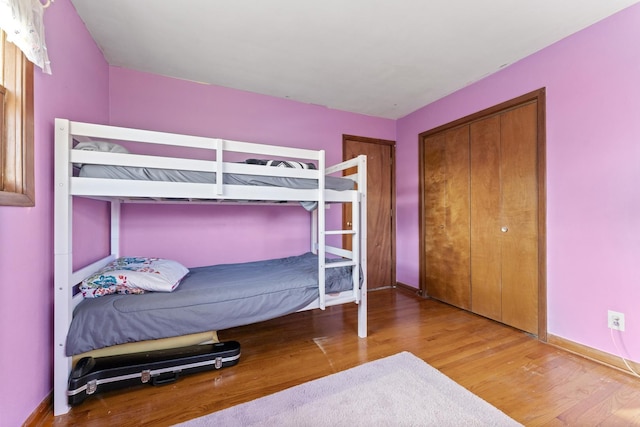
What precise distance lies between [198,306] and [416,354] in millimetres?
1548

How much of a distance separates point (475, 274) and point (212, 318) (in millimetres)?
2485

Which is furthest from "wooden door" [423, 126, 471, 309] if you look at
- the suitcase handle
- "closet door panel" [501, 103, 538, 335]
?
the suitcase handle

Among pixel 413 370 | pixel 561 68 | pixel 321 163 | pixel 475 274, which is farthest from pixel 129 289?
pixel 561 68

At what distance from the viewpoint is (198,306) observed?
1.64m

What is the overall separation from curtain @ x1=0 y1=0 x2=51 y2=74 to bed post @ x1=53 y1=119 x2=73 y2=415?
1.02 feet

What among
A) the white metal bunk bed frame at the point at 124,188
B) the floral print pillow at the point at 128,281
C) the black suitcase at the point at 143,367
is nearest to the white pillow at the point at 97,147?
the white metal bunk bed frame at the point at 124,188

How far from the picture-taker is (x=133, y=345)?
162 centimetres

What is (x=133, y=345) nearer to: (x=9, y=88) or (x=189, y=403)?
(x=189, y=403)

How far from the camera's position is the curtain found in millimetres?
1035

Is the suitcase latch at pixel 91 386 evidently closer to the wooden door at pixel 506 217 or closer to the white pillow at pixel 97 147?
the white pillow at pixel 97 147

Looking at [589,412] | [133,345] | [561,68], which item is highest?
[561,68]

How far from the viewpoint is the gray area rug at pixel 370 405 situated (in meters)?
1.32

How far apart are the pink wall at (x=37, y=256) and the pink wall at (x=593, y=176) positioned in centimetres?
330

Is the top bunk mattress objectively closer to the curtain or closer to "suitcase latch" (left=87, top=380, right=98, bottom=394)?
the curtain
